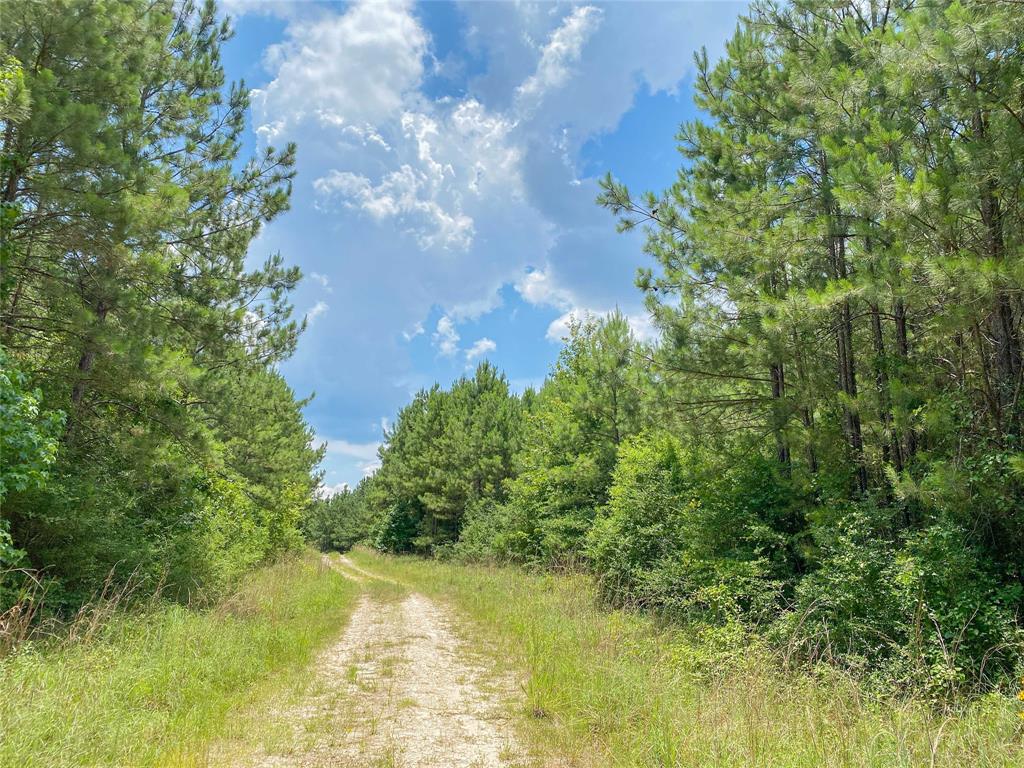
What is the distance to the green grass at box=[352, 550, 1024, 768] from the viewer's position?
12.6 feet

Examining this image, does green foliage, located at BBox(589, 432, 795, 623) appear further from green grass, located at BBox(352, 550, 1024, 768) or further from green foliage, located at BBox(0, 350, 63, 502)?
green foliage, located at BBox(0, 350, 63, 502)

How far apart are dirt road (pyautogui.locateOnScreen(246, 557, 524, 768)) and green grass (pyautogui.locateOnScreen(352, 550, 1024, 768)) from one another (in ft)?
1.58

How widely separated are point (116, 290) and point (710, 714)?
29.3ft

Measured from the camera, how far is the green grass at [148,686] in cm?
411

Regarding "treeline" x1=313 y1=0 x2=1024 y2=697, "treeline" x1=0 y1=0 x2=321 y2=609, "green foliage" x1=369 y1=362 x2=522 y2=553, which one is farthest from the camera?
"green foliage" x1=369 y1=362 x2=522 y2=553

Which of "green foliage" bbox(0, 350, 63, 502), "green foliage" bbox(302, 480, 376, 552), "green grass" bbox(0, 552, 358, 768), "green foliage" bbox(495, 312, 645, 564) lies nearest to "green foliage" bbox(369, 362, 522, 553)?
"green foliage" bbox(495, 312, 645, 564)

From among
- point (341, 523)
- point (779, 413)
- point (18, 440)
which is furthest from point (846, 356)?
point (341, 523)

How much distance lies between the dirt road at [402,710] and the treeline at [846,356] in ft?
10.3

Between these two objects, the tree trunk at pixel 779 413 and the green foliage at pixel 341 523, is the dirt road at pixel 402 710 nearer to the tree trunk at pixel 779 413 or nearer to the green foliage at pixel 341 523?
the tree trunk at pixel 779 413

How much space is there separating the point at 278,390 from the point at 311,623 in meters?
23.3

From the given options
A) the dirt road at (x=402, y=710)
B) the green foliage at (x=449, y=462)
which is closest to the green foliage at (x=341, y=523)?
the green foliage at (x=449, y=462)

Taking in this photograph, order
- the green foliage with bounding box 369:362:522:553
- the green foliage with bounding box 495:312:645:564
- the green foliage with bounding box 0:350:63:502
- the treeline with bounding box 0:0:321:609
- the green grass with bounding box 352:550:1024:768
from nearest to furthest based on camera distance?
the green grass with bounding box 352:550:1024:768 → the green foliage with bounding box 0:350:63:502 → the treeline with bounding box 0:0:321:609 → the green foliage with bounding box 495:312:645:564 → the green foliage with bounding box 369:362:522:553

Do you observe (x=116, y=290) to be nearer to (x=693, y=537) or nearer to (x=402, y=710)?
(x=402, y=710)

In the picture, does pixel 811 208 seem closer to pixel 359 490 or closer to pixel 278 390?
pixel 278 390
